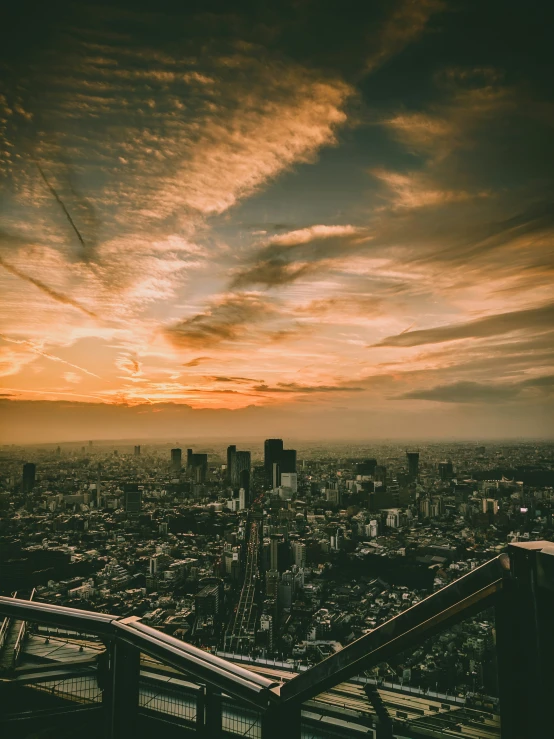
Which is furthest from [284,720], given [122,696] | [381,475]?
[381,475]

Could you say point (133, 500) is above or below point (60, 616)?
below

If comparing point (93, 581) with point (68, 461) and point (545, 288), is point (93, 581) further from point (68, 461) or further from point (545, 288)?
point (545, 288)

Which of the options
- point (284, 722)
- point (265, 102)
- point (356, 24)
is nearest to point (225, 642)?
point (284, 722)

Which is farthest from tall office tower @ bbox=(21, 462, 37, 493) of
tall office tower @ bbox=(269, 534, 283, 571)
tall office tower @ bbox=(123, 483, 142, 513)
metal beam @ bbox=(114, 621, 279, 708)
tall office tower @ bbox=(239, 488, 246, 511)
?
metal beam @ bbox=(114, 621, 279, 708)

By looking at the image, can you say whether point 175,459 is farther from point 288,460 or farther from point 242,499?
point 288,460

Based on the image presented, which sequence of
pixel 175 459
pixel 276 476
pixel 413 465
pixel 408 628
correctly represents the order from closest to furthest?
pixel 408 628 → pixel 413 465 → pixel 276 476 → pixel 175 459

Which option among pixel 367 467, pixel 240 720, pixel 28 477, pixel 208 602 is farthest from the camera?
pixel 367 467

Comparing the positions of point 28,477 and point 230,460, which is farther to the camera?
point 230,460
